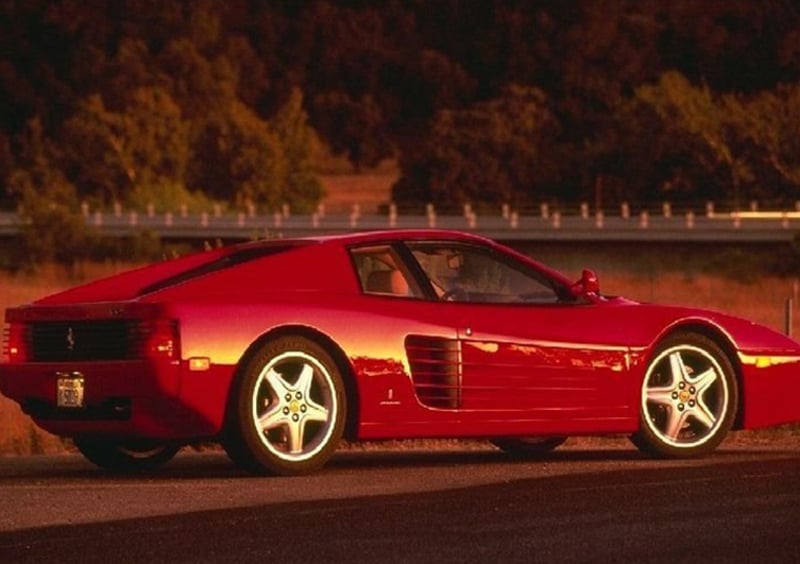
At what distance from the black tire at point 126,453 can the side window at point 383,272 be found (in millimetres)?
1401

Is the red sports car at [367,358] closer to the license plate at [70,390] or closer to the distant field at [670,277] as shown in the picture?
the license plate at [70,390]

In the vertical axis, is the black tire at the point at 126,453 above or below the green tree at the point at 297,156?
below

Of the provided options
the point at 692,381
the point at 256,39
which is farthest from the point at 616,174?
the point at 692,381

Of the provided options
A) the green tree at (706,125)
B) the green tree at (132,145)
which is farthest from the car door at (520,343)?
the green tree at (132,145)

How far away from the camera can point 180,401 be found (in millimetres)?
11805

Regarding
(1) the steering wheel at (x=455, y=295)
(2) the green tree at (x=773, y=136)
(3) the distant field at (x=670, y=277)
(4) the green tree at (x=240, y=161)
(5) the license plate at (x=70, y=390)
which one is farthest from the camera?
(4) the green tree at (x=240, y=161)

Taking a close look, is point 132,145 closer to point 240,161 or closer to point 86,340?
point 240,161

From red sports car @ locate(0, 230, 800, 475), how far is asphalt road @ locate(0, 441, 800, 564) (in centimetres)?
25

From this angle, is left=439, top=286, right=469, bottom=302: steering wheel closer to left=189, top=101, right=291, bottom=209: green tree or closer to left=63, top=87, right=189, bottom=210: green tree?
left=189, top=101, right=291, bottom=209: green tree

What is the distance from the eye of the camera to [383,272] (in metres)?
12.8

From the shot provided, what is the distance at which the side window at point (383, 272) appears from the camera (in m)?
12.7

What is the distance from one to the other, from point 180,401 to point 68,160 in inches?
4305

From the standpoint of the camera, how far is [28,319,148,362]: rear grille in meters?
11.9

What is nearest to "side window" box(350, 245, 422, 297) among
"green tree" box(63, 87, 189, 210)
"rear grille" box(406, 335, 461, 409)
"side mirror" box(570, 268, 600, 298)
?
"rear grille" box(406, 335, 461, 409)
